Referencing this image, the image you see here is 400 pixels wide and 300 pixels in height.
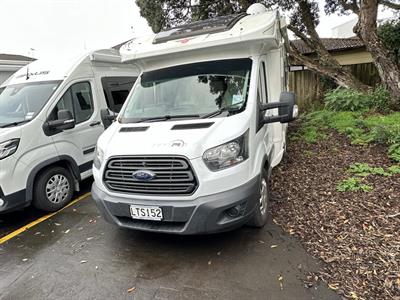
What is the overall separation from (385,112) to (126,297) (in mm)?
8619

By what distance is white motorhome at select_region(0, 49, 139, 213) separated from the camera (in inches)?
170

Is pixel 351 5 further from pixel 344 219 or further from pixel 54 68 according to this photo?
pixel 54 68

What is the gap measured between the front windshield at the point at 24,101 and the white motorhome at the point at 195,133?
1592 mm

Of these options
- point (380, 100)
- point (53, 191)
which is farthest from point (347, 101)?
point (53, 191)

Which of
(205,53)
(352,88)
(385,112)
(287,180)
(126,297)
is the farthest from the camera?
(352,88)

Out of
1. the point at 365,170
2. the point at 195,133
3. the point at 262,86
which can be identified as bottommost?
the point at 365,170

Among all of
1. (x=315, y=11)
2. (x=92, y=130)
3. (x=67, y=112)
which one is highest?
(x=315, y=11)

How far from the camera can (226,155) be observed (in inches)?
121

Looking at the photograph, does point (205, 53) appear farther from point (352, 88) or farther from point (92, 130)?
point (352, 88)

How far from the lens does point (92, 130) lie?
5.68m

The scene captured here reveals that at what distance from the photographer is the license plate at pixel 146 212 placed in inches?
122

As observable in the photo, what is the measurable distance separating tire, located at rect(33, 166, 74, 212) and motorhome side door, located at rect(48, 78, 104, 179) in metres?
0.31

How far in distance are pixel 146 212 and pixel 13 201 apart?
2.36 meters

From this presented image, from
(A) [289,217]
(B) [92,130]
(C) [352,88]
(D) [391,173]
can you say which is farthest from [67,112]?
(C) [352,88]
